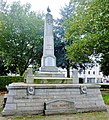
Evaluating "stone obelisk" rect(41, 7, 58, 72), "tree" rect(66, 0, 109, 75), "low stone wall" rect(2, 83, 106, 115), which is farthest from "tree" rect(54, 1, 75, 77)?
"low stone wall" rect(2, 83, 106, 115)

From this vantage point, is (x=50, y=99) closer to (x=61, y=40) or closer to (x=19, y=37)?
(x=61, y=40)

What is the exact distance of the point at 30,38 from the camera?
2988 cm

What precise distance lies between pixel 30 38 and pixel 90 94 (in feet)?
66.9

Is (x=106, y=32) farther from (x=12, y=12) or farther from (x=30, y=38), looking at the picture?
(x=12, y=12)

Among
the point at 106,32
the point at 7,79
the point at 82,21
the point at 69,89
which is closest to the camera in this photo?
the point at 69,89

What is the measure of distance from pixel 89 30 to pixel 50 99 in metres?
12.2

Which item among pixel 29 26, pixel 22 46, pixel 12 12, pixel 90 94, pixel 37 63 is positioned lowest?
pixel 90 94

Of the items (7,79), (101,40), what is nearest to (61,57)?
(7,79)

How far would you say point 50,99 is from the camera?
9.77 m

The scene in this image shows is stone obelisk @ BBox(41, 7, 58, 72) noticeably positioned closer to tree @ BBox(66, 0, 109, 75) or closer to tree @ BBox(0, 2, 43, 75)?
tree @ BBox(66, 0, 109, 75)

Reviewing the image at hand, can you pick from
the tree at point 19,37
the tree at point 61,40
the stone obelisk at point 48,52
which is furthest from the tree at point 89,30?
the tree at point 19,37

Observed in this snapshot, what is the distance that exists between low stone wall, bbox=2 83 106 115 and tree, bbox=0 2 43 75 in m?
19.5

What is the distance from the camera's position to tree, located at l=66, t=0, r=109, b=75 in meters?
18.6

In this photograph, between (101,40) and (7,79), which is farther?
(7,79)
